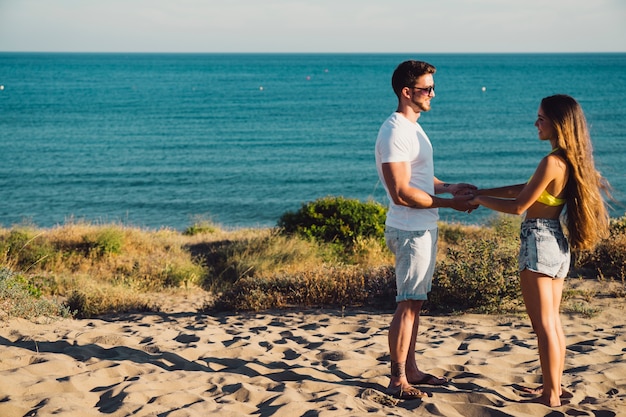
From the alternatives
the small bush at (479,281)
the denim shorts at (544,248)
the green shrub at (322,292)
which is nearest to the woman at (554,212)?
the denim shorts at (544,248)

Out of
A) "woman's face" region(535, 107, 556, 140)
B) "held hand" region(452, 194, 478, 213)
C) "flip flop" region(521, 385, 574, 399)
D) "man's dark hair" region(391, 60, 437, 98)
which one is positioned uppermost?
"man's dark hair" region(391, 60, 437, 98)

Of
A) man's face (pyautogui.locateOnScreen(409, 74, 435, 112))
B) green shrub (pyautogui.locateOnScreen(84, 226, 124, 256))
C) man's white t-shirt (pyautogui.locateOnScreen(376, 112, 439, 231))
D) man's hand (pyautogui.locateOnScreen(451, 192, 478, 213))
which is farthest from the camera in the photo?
green shrub (pyautogui.locateOnScreen(84, 226, 124, 256))

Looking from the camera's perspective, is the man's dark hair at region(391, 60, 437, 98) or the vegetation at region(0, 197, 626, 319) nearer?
the man's dark hair at region(391, 60, 437, 98)

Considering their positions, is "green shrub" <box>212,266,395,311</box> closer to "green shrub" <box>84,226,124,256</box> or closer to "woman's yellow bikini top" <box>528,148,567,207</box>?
"woman's yellow bikini top" <box>528,148,567,207</box>

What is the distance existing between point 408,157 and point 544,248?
1.07 m

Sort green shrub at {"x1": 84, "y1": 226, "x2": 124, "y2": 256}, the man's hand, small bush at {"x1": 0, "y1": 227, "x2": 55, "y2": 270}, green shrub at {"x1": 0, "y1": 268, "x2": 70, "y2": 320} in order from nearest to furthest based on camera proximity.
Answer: the man's hand, green shrub at {"x1": 0, "y1": 268, "x2": 70, "y2": 320}, small bush at {"x1": 0, "y1": 227, "x2": 55, "y2": 270}, green shrub at {"x1": 84, "y1": 226, "x2": 124, "y2": 256}

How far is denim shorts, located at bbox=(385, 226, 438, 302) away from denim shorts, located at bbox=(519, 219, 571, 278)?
24.8 inches

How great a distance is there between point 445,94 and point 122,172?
5498 cm

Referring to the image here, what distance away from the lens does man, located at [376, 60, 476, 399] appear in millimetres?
4273

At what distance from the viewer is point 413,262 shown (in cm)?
438

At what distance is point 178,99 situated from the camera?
248 ft

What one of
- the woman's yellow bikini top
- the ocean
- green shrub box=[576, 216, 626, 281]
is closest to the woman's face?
the woman's yellow bikini top

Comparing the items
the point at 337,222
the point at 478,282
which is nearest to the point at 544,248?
the point at 478,282

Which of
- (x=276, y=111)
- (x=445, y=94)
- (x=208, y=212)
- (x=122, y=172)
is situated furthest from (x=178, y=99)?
(x=208, y=212)
